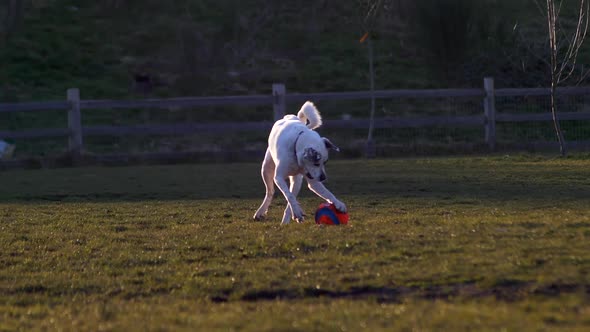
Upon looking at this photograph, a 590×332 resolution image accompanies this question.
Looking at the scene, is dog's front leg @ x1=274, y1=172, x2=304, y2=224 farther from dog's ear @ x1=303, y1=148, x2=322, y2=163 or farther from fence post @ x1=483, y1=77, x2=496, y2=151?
fence post @ x1=483, y1=77, x2=496, y2=151

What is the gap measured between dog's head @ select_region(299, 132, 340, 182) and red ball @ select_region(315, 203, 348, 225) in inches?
15.9

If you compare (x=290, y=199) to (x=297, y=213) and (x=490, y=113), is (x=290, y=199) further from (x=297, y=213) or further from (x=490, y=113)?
(x=490, y=113)

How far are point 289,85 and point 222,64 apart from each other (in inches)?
112

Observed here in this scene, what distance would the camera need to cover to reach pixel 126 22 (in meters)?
32.3

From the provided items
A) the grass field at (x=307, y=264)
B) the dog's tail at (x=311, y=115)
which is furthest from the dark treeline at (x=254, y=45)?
the dog's tail at (x=311, y=115)

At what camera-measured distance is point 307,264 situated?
625cm

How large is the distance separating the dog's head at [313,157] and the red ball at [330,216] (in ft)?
1.33

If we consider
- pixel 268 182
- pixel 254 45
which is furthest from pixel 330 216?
pixel 254 45

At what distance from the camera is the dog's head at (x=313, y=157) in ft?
28.1

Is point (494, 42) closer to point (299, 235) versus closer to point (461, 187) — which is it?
point (461, 187)

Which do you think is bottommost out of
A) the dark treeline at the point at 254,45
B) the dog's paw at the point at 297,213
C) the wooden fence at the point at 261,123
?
the dog's paw at the point at 297,213

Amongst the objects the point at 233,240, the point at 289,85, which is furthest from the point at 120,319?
Result: the point at 289,85

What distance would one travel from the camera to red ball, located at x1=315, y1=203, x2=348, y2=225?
838 centimetres

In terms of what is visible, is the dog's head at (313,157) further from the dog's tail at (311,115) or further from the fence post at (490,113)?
the fence post at (490,113)
